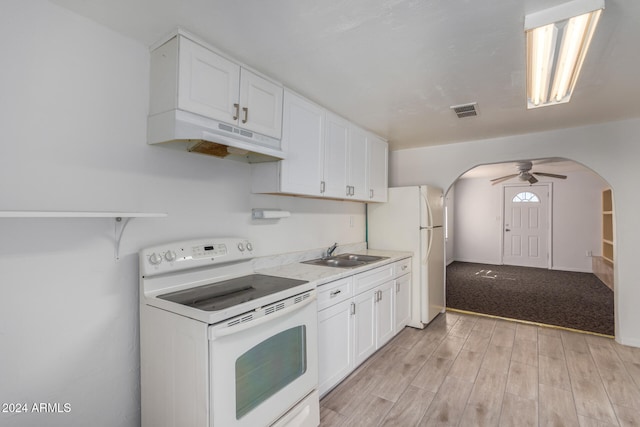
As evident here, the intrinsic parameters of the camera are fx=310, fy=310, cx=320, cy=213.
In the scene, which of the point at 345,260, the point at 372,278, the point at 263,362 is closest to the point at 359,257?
the point at 345,260

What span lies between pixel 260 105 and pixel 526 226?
306 inches

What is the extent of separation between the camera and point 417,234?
11.6 ft

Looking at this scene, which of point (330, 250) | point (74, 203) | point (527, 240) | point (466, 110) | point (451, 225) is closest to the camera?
point (74, 203)

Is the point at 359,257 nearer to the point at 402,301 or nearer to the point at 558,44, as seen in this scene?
the point at 402,301

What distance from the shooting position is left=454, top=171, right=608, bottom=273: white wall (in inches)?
266

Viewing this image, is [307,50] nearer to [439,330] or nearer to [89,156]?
[89,156]

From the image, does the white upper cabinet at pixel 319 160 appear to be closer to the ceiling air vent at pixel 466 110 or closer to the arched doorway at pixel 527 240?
the ceiling air vent at pixel 466 110

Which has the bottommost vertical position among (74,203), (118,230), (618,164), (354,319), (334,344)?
(334,344)

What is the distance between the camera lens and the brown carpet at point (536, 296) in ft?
12.6

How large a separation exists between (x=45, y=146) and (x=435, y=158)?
3.83 meters

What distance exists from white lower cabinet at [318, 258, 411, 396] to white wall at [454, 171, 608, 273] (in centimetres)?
579

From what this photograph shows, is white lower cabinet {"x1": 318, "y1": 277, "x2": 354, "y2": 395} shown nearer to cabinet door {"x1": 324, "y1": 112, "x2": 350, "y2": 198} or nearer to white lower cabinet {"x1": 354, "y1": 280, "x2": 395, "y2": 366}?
white lower cabinet {"x1": 354, "y1": 280, "x2": 395, "y2": 366}

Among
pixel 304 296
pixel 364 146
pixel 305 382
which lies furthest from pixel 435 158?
pixel 305 382

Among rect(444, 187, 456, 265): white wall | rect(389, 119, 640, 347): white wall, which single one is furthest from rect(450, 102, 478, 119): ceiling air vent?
rect(444, 187, 456, 265): white wall
